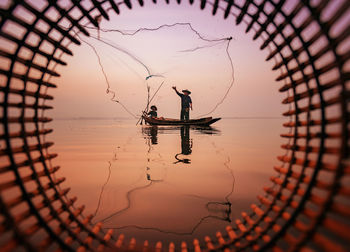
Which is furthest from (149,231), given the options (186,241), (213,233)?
(213,233)

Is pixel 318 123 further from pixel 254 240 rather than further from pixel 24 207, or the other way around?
pixel 24 207

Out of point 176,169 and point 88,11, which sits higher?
point 88,11

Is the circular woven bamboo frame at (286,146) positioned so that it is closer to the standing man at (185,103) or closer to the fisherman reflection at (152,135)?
the fisherman reflection at (152,135)

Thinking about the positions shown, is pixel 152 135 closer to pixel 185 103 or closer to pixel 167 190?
pixel 185 103

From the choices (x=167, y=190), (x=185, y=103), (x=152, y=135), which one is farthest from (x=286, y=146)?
Answer: (x=185, y=103)

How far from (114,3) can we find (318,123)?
264 centimetres

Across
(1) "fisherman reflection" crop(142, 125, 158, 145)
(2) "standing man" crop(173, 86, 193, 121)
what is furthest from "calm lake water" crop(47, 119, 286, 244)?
(2) "standing man" crop(173, 86, 193, 121)

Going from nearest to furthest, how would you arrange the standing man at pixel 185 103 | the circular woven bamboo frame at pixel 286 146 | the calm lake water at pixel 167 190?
the circular woven bamboo frame at pixel 286 146, the calm lake water at pixel 167 190, the standing man at pixel 185 103

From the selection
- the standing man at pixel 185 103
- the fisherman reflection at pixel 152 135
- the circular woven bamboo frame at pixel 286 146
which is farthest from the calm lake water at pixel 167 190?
the standing man at pixel 185 103

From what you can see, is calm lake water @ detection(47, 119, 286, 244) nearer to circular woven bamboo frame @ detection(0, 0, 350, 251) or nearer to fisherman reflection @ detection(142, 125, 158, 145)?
circular woven bamboo frame @ detection(0, 0, 350, 251)

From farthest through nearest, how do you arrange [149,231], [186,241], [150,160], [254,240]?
[150,160], [149,231], [186,241], [254,240]

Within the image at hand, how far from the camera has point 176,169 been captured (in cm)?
611

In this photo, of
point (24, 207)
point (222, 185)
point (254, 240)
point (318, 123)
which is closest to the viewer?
point (318, 123)

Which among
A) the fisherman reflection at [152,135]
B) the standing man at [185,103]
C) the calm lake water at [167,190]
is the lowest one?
the calm lake water at [167,190]
